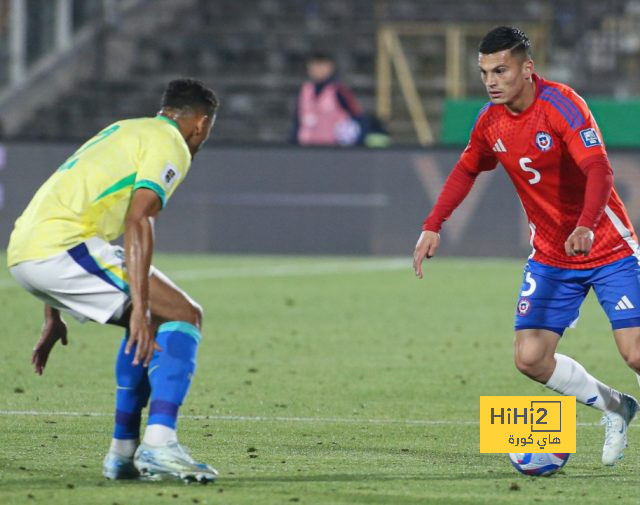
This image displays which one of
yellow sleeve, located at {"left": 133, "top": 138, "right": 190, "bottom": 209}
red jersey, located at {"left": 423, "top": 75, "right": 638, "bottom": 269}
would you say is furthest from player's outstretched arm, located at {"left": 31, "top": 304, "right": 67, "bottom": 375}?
red jersey, located at {"left": 423, "top": 75, "right": 638, "bottom": 269}

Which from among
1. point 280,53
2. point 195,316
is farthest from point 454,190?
point 280,53

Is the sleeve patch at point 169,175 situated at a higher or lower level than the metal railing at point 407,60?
lower

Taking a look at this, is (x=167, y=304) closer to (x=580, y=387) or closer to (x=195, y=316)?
(x=195, y=316)

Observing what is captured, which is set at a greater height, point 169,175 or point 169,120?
point 169,120

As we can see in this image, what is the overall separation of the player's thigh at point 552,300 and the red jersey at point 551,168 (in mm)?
58

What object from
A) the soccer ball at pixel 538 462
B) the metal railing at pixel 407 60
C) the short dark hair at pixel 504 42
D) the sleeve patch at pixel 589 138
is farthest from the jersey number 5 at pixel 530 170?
the metal railing at pixel 407 60

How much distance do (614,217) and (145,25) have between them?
70.1 feet

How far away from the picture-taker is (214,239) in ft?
61.5

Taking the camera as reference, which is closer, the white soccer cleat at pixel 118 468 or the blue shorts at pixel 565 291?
the white soccer cleat at pixel 118 468

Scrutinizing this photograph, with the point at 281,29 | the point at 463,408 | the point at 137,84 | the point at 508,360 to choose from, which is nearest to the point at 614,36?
the point at 281,29

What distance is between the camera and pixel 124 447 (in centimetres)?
583

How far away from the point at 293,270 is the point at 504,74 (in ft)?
36.0

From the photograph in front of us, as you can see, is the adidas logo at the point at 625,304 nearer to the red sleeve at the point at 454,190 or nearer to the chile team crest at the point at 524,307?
the chile team crest at the point at 524,307

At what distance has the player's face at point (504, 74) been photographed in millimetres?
6277
